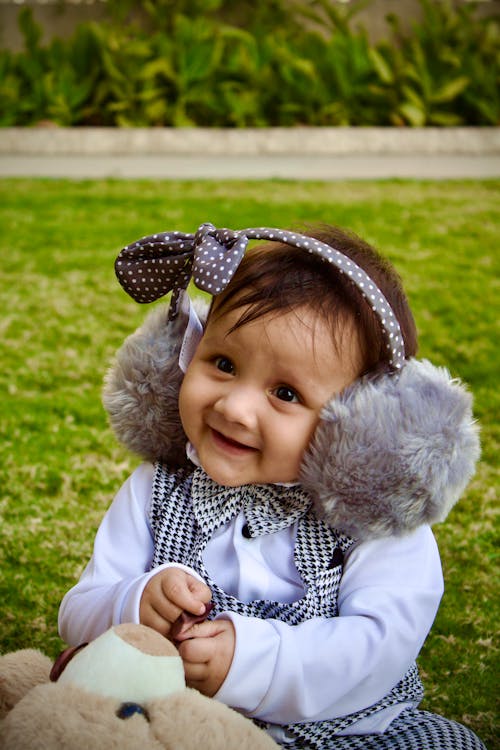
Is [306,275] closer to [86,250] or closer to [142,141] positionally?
[86,250]

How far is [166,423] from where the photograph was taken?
5.24 feet

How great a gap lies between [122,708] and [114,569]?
449 millimetres

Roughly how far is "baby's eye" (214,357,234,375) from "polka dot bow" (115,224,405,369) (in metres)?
0.12

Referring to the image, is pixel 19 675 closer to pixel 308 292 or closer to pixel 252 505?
pixel 252 505

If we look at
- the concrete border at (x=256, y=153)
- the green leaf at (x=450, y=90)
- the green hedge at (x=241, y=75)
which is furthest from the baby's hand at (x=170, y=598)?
the green leaf at (x=450, y=90)

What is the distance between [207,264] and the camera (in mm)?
1399

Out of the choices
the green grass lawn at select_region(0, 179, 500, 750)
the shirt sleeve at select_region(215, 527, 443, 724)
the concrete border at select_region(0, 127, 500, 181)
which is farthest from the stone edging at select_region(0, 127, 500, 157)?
the shirt sleeve at select_region(215, 527, 443, 724)

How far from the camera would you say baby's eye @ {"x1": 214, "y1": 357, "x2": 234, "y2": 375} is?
1.46 m

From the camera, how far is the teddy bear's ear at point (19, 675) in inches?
48.6

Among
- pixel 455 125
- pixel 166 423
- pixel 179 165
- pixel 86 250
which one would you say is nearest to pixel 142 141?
pixel 179 165

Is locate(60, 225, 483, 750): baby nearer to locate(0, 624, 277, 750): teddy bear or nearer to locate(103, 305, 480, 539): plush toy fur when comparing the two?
locate(103, 305, 480, 539): plush toy fur

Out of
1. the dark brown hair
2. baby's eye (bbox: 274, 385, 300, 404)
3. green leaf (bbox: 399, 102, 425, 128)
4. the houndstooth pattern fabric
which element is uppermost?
the dark brown hair

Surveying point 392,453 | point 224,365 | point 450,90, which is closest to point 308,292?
point 224,365

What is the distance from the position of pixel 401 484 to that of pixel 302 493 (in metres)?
0.18
